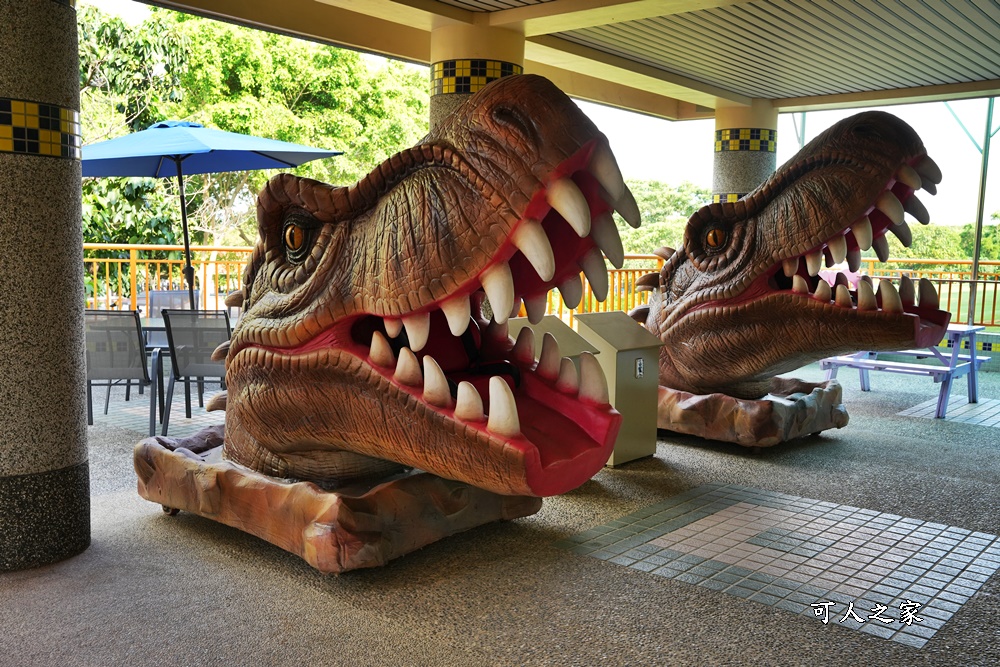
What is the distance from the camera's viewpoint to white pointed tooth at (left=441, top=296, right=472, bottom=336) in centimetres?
250

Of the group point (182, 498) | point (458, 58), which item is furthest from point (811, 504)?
point (458, 58)

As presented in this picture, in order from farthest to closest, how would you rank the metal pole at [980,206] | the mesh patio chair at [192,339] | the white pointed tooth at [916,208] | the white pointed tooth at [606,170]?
the metal pole at [980,206] → the mesh patio chair at [192,339] → the white pointed tooth at [916,208] → the white pointed tooth at [606,170]

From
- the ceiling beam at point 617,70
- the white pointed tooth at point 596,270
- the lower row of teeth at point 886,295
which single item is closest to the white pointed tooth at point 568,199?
the white pointed tooth at point 596,270

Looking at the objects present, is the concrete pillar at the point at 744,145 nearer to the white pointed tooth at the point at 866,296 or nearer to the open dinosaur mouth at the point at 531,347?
the white pointed tooth at the point at 866,296

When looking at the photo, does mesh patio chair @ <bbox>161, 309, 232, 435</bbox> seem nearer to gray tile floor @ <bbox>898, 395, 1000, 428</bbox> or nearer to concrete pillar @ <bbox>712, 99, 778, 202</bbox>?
gray tile floor @ <bbox>898, 395, 1000, 428</bbox>

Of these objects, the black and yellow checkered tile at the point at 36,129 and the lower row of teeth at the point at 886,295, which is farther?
the lower row of teeth at the point at 886,295

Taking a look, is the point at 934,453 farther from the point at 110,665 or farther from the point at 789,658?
the point at 110,665

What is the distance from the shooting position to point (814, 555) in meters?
3.52

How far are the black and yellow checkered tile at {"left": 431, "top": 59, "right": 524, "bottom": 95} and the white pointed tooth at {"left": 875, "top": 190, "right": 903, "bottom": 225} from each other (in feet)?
9.96

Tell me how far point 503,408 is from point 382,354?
582mm

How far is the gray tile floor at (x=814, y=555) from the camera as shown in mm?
3008

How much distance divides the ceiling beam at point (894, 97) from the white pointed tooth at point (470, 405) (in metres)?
8.29

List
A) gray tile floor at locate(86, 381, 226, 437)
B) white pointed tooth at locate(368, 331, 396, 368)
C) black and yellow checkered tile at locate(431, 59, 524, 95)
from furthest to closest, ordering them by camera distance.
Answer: black and yellow checkered tile at locate(431, 59, 524, 95), gray tile floor at locate(86, 381, 226, 437), white pointed tooth at locate(368, 331, 396, 368)

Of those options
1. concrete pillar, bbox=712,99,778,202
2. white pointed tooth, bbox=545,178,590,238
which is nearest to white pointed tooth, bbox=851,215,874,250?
white pointed tooth, bbox=545,178,590,238
